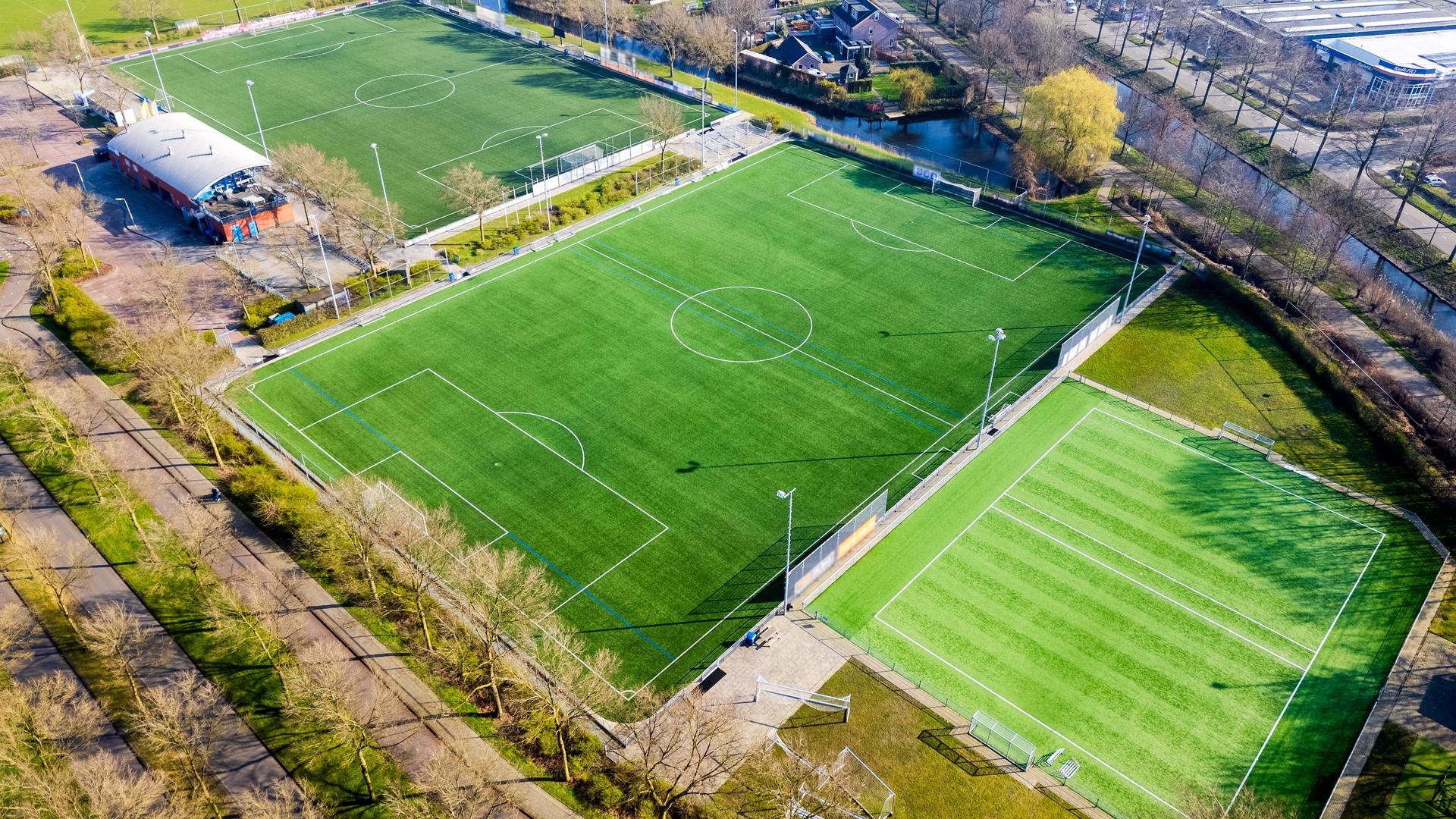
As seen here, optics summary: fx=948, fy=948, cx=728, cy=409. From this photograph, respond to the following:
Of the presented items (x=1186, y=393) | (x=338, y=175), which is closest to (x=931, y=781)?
(x=1186, y=393)

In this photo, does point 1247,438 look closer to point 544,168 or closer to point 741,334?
point 741,334

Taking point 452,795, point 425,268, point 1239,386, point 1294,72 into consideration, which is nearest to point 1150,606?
point 1239,386

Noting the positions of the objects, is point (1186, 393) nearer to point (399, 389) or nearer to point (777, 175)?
point (777, 175)

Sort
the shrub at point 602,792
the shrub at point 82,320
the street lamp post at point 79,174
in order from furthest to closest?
the street lamp post at point 79,174, the shrub at point 82,320, the shrub at point 602,792

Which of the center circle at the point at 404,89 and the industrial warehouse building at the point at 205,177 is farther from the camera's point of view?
the center circle at the point at 404,89

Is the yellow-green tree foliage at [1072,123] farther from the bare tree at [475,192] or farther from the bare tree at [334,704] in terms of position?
the bare tree at [334,704]

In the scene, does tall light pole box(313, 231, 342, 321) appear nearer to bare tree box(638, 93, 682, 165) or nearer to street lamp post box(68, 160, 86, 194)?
street lamp post box(68, 160, 86, 194)

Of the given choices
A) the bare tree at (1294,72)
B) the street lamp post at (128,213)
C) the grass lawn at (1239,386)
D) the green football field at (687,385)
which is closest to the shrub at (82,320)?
the green football field at (687,385)
